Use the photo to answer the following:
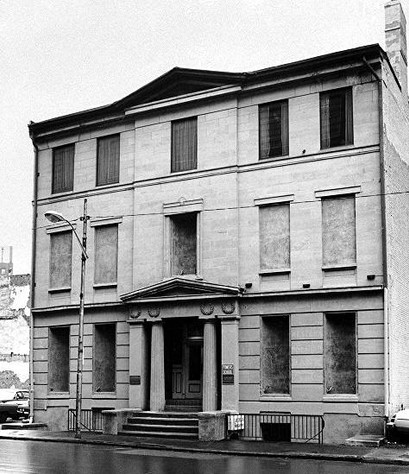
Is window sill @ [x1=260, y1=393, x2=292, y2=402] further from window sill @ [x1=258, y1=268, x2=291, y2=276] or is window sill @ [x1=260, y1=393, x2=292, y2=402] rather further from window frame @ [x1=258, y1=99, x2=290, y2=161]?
window frame @ [x1=258, y1=99, x2=290, y2=161]

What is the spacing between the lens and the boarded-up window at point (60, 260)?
112 feet

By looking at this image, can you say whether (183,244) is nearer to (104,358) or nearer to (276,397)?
(104,358)

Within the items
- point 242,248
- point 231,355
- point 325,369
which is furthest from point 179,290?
point 325,369

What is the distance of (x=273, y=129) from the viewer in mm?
29531

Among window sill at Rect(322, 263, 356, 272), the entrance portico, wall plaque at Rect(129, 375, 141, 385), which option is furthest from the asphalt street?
window sill at Rect(322, 263, 356, 272)

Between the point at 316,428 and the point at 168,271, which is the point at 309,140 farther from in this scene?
Answer: the point at 316,428

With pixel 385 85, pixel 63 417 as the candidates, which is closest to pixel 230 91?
pixel 385 85

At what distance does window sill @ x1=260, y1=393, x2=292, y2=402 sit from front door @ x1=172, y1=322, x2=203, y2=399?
10.6 feet

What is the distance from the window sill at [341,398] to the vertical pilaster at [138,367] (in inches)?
281

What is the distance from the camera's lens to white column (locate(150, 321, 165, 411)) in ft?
Answer: 98.2

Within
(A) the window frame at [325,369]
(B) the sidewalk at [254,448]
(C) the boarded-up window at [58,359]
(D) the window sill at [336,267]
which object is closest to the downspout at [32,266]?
(C) the boarded-up window at [58,359]

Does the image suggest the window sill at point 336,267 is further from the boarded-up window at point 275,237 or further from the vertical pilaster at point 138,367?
the vertical pilaster at point 138,367

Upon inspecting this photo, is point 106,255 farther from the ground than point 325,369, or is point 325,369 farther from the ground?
point 106,255

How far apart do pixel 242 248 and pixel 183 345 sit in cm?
463
